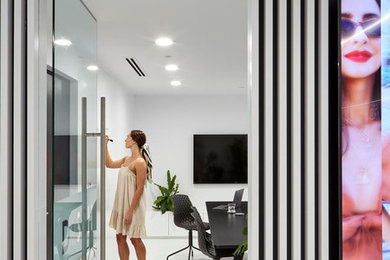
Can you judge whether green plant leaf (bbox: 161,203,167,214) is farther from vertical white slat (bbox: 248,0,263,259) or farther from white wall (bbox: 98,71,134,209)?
vertical white slat (bbox: 248,0,263,259)

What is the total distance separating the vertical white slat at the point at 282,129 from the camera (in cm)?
122

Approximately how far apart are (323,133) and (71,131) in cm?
110

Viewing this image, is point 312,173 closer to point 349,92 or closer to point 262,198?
point 262,198

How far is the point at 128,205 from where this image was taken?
3412mm

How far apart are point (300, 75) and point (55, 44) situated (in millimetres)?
957

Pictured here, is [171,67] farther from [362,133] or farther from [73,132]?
[362,133]

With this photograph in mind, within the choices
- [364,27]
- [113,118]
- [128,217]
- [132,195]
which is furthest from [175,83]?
[364,27]

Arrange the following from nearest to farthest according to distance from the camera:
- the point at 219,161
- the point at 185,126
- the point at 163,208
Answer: the point at 163,208 → the point at 219,161 → the point at 185,126

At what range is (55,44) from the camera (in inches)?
55.2

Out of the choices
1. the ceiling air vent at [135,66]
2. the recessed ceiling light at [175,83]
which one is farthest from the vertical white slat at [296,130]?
the recessed ceiling light at [175,83]

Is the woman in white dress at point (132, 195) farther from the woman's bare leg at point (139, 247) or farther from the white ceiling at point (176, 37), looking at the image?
the white ceiling at point (176, 37)

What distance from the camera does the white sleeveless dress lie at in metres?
3.36

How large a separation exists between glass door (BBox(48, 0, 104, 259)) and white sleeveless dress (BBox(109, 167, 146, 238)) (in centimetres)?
127

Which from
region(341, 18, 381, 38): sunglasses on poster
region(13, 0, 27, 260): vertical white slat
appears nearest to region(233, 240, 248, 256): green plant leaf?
region(13, 0, 27, 260): vertical white slat
